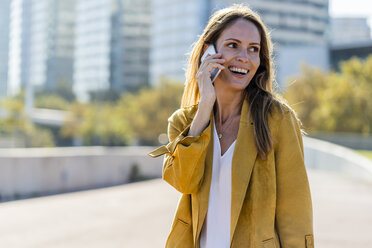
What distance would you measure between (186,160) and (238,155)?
0.25 meters

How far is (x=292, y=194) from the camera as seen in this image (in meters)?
2.18

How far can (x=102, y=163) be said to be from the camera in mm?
15289

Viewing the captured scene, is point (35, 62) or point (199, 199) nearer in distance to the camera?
point (199, 199)

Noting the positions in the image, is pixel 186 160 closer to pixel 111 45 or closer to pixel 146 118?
pixel 146 118

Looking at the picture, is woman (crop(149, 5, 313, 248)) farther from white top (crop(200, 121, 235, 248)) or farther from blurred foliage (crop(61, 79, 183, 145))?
blurred foliage (crop(61, 79, 183, 145))

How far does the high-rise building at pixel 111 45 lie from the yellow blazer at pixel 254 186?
125 meters

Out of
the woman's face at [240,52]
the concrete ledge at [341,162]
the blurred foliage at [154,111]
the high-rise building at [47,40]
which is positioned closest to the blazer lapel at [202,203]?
the woman's face at [240,52]

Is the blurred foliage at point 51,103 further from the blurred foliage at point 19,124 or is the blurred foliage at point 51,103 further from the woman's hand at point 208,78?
the woman's hand at point 208,78

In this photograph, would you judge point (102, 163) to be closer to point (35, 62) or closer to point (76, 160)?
point (76, 160)

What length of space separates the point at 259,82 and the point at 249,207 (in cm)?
68

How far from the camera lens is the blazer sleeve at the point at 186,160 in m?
2.29

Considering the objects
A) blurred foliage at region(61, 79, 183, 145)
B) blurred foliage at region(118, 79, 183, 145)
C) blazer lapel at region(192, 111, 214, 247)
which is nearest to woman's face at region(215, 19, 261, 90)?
blazer lapel at region(192, 111, 214, 247)

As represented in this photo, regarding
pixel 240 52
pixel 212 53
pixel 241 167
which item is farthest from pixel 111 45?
pixel 241 167

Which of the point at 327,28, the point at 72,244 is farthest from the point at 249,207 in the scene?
the point at 327,28
